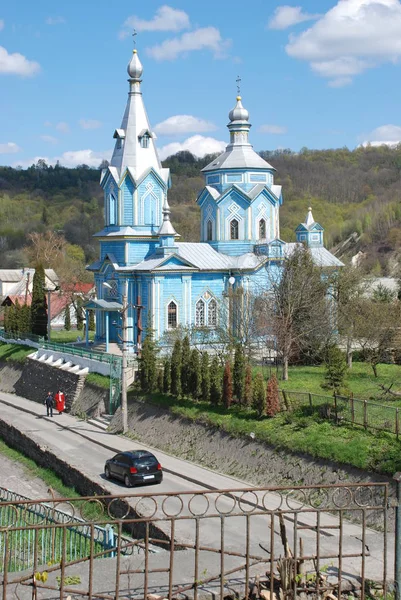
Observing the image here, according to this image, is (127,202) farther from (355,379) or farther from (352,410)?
(352,410)

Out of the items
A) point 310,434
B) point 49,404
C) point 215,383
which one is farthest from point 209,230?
point 310,434

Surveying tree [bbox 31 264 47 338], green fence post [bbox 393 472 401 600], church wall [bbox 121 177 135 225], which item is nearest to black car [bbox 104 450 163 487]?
green fence post [bbox 393 472 401 600]

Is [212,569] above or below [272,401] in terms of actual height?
below

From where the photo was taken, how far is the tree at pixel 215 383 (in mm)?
22750

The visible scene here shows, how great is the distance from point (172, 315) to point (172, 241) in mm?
2861

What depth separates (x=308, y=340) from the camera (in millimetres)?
27750

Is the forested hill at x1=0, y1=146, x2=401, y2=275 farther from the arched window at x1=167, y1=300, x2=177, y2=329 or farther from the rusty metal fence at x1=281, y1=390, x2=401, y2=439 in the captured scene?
the rusty metal fence at x1=281, y1=390, x2=401, y2=439

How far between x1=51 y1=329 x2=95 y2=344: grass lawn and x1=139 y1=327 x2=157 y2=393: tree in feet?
39.0

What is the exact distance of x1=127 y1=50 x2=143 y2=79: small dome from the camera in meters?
33.2

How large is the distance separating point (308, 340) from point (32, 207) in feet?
290

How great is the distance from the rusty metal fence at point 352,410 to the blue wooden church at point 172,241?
31.1 feet

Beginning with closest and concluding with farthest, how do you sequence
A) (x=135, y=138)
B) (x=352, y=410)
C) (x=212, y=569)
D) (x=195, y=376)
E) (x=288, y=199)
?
(x=212, y=569), (x=352, y=410), (x=195, y=376), (x=135, y=138), (x=288, y=199)

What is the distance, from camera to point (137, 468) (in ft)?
61.8

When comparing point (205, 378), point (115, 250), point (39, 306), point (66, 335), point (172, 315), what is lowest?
point (205, 378)
